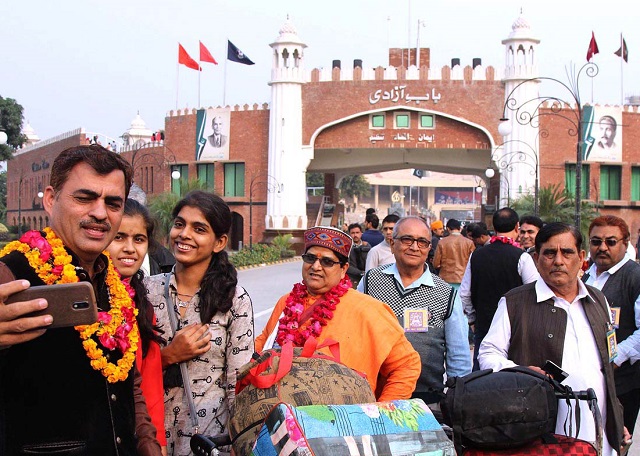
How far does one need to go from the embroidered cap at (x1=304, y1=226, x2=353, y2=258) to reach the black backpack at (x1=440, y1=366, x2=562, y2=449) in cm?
Result: 112

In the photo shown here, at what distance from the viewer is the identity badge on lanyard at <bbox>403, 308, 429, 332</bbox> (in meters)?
4.05

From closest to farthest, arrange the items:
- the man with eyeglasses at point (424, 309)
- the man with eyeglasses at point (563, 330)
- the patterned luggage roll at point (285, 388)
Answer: the patterned luggage roll at point (285, 388) < the man with eyeglasses at point (563, 330) < the man with eyeglasses at point (424, 309)

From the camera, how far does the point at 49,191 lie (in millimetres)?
2326

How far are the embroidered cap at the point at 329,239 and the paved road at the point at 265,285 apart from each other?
7.04 meters

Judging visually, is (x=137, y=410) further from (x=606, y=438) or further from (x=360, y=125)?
(x=360, y=125)

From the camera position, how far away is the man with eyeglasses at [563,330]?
11.5 ft

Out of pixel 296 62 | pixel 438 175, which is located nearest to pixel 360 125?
pixel 296 62

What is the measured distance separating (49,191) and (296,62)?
3420 centimetres

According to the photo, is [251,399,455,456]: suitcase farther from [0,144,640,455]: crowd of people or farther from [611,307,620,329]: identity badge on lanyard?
[611,307,620,329]: identity badge on lanyard

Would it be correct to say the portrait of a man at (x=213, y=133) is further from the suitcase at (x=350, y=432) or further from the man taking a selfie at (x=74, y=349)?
the suitcase at (x=350, y=432)

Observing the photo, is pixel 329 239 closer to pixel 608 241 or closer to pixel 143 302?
pixel 143 302

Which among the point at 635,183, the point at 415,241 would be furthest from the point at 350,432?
the point at 635,183

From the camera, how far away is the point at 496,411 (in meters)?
2.44

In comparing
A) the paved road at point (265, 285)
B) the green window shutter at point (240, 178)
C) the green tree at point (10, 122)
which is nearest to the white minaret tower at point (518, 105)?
the paved road at point (265, 285)
